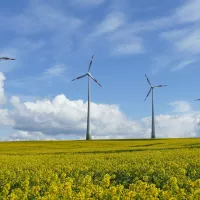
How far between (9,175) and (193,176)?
330 inches

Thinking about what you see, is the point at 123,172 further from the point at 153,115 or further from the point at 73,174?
the point at 153,115

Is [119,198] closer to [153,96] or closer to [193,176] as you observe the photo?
[193,176]

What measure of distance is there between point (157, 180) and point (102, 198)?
633cm

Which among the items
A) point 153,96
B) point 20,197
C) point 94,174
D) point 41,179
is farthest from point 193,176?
point 153,96

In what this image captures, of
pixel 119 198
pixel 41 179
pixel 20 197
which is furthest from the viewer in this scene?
pixel 41 179

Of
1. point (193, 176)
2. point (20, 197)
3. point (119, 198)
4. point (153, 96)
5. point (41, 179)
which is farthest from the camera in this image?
point (153, 96)

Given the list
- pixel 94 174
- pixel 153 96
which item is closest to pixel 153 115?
pixel 153 96

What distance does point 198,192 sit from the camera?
9.55m

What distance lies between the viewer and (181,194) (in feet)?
31.1

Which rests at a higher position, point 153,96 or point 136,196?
point 153,96

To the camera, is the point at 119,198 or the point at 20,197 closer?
the point at 119,198

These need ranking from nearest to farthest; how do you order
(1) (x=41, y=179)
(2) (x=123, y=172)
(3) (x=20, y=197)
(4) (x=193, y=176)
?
(3) (x=20, y=197), (1) (x=41, y=179), (4) (x=193, y=176), (2) (x=123, y=172)

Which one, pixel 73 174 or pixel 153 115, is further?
pixel 153 115

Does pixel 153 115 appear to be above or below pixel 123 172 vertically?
above
